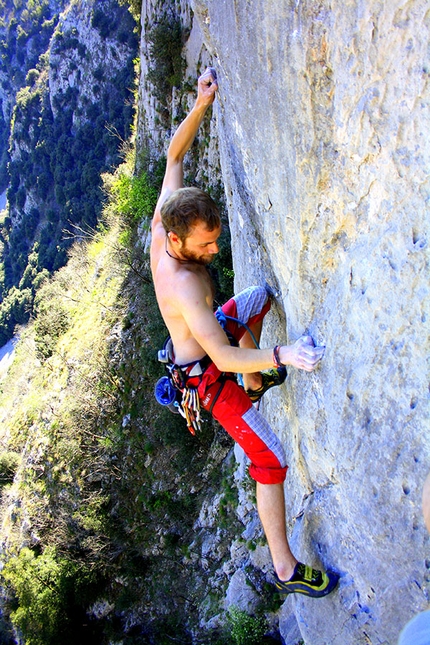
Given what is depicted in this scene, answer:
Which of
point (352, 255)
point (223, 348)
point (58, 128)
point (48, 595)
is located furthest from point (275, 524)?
point (58, 128)

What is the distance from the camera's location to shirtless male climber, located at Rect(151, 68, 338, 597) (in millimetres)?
3193

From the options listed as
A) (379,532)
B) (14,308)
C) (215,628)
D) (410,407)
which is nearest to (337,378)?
(410,407)

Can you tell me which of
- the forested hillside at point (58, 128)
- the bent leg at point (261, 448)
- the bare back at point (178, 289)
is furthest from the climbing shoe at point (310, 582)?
the forested hillside at point (58, 128)

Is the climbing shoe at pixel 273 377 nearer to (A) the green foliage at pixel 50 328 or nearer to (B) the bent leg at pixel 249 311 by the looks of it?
(B) the bent leg at pixel 249 311

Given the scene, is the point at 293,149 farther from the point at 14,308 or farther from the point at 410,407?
the point at 14,308

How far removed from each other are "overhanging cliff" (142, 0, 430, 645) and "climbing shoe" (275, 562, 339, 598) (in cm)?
11

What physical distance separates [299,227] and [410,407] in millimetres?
1271

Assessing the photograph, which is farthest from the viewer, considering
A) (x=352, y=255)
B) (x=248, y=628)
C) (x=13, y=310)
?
(x=13, y=310)

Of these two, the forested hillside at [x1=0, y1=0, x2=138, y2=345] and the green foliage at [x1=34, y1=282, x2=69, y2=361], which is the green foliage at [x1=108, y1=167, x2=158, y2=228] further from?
the forested hillside at [x1=0, y1=0, x2=138, y2=345]

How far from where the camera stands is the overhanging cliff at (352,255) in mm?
2188

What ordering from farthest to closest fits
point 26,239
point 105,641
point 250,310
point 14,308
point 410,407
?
point 26,239, point 14,308, point 105,641, point 250,310, point 410,407

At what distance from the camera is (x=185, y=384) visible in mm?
3859

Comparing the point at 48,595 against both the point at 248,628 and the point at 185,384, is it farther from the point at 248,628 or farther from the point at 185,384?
the point at 185,384

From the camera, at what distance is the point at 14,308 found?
145 feet
